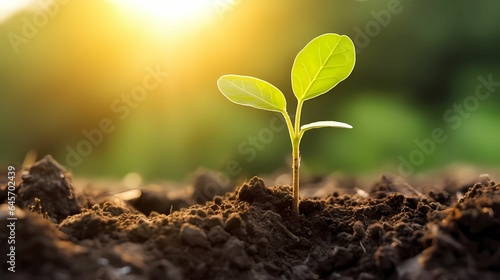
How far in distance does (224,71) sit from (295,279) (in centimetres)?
393

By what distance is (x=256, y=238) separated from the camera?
146 cm

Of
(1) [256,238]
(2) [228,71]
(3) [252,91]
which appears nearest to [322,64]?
(3) [252,91]

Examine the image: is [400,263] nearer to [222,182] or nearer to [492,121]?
[222,182]

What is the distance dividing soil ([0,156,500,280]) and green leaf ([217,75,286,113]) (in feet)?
0.95

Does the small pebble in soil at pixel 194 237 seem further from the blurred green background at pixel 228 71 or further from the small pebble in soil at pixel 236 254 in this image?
the blurred green background at pixel 228 71

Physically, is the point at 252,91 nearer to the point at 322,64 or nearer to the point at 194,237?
the point at 322,64

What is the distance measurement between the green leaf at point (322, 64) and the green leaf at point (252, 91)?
8cm

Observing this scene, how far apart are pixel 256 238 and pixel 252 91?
46cm

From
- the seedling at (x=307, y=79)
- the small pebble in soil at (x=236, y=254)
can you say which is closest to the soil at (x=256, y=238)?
the small pebble in soil at (x=236, y=254)

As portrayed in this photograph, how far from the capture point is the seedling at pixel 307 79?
60.6 inches

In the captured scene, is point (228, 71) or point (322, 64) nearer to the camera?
point (322, 64)

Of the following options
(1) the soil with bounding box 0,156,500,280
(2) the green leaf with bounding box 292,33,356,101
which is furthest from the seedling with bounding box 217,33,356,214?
(1) the soil with bounding box 0,156,500,280

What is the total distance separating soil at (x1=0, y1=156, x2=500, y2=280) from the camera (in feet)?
3.65

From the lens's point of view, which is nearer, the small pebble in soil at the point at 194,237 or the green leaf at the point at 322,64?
the small pebble in soil at the point at 194,237
